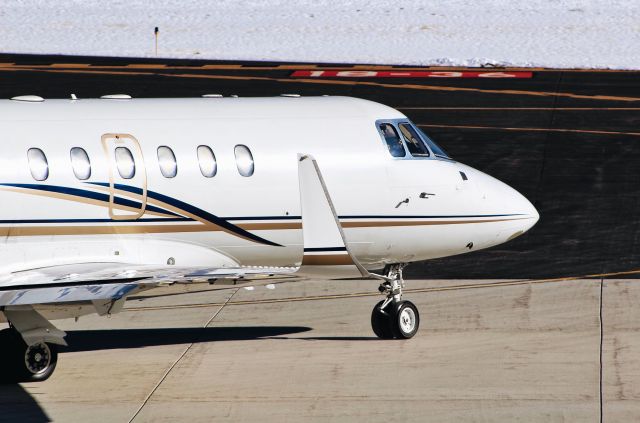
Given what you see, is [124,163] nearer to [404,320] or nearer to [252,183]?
[252,183]

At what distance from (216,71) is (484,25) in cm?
1556

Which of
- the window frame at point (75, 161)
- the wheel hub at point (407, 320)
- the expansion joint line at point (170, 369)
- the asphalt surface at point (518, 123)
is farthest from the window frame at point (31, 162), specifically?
the asphalt surface at point (518, 123)

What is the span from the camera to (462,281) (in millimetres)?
25719

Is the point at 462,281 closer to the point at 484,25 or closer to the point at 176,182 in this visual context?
the point at 176,182

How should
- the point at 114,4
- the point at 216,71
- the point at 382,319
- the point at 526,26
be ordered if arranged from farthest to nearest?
the point at 114,4 → the point at 526,26 → the point at 216,71 → the point at 382,319

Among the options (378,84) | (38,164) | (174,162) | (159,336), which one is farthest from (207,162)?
(378,84)

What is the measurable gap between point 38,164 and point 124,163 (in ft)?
4.13

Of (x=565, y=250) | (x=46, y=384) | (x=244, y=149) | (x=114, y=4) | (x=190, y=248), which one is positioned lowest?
(x=114, y=4)

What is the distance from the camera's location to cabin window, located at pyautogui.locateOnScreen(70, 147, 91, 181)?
61.9ft

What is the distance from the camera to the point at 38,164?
18656 millimetres

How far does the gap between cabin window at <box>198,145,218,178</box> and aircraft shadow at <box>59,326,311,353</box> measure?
2989 mm

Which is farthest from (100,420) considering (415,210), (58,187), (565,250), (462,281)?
(565,250)

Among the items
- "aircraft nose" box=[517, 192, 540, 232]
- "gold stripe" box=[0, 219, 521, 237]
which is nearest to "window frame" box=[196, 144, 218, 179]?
"gold stripe" box=[0, 219, 521, 237]

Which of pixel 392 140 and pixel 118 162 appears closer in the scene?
pixel 118 162
